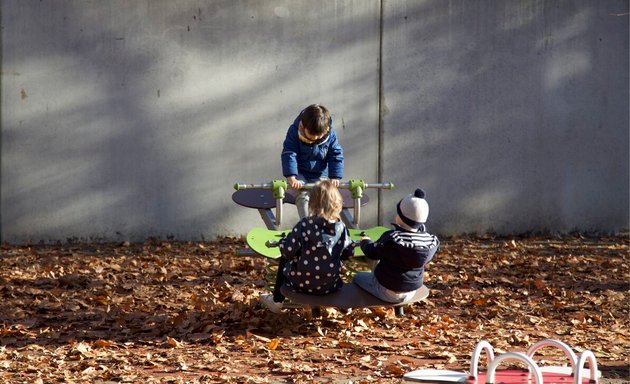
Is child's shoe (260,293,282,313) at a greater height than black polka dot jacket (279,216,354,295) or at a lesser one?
lesser

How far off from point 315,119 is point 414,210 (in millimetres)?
1404

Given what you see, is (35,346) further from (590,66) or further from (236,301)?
(590,66)

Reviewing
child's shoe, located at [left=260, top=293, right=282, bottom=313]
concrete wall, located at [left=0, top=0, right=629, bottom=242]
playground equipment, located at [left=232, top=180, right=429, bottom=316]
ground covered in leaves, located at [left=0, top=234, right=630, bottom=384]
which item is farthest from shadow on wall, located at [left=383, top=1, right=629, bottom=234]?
child's shoe, located at [left=260, top=293, right=282, bottom=313]

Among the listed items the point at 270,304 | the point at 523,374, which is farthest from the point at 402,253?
the point at 523,374

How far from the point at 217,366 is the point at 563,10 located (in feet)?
26.9

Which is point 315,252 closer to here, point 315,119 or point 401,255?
point 401,255

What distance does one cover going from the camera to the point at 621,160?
44.0 ft

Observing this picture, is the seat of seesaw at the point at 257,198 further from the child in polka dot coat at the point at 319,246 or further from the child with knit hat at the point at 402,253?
the child with knit hat at the point at 402,253

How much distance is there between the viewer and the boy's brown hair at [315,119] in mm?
8273

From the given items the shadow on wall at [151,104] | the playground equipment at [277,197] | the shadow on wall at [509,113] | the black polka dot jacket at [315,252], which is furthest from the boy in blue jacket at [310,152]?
the shadow on wall at [509,113]

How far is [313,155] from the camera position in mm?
8664

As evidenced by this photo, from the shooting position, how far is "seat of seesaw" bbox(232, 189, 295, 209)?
845 cm

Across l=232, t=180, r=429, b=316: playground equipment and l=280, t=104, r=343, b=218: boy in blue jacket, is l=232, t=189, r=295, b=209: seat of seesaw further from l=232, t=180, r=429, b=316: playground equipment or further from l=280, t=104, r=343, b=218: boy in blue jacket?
l=280, t=104, r=343, b=218: boy in blue jacket

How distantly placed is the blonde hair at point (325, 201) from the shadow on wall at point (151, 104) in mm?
4956
